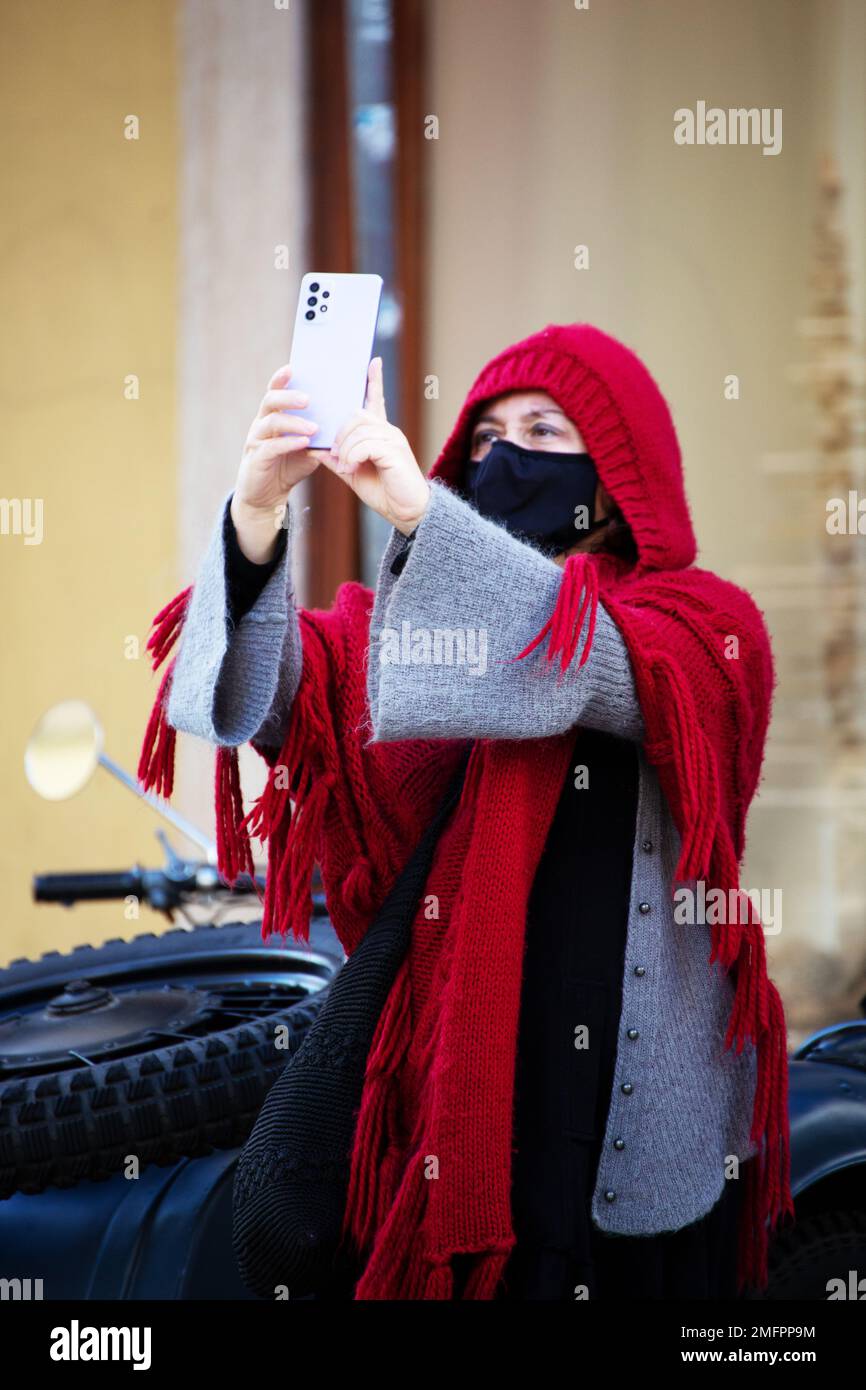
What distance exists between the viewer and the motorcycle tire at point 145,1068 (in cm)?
159

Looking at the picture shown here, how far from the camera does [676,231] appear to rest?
388 cm

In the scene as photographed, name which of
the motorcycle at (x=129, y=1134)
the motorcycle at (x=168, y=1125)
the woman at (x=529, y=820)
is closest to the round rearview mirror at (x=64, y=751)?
the motorcycle at (x=168, y=1125)

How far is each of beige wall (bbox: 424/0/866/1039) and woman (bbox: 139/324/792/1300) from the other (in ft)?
7.76

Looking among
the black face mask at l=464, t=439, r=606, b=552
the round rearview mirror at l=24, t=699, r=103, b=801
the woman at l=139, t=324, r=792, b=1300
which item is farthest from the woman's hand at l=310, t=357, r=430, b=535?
the round rearview mirror at l=24, t=699, r=103, b=801

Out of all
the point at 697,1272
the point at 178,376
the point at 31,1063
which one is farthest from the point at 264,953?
the point at 178,376

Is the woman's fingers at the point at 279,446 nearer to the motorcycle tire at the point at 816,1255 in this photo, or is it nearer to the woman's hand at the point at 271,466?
the woman's hand at the point at 271,466

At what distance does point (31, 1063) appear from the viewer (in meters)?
1.74

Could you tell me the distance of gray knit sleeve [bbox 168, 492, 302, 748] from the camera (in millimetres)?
1426

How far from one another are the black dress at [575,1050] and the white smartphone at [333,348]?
0.50 feet

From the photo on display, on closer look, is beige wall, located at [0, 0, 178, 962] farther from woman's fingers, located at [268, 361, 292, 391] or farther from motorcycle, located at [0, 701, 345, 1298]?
woman's fingers, located at [268, 361, 292, 391]

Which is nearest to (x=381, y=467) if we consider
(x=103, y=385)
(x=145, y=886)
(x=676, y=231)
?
(x=145, y=886)

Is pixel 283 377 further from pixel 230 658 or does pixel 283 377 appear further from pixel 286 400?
pixel 230 658

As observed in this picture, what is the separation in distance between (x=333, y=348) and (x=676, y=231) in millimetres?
2771
